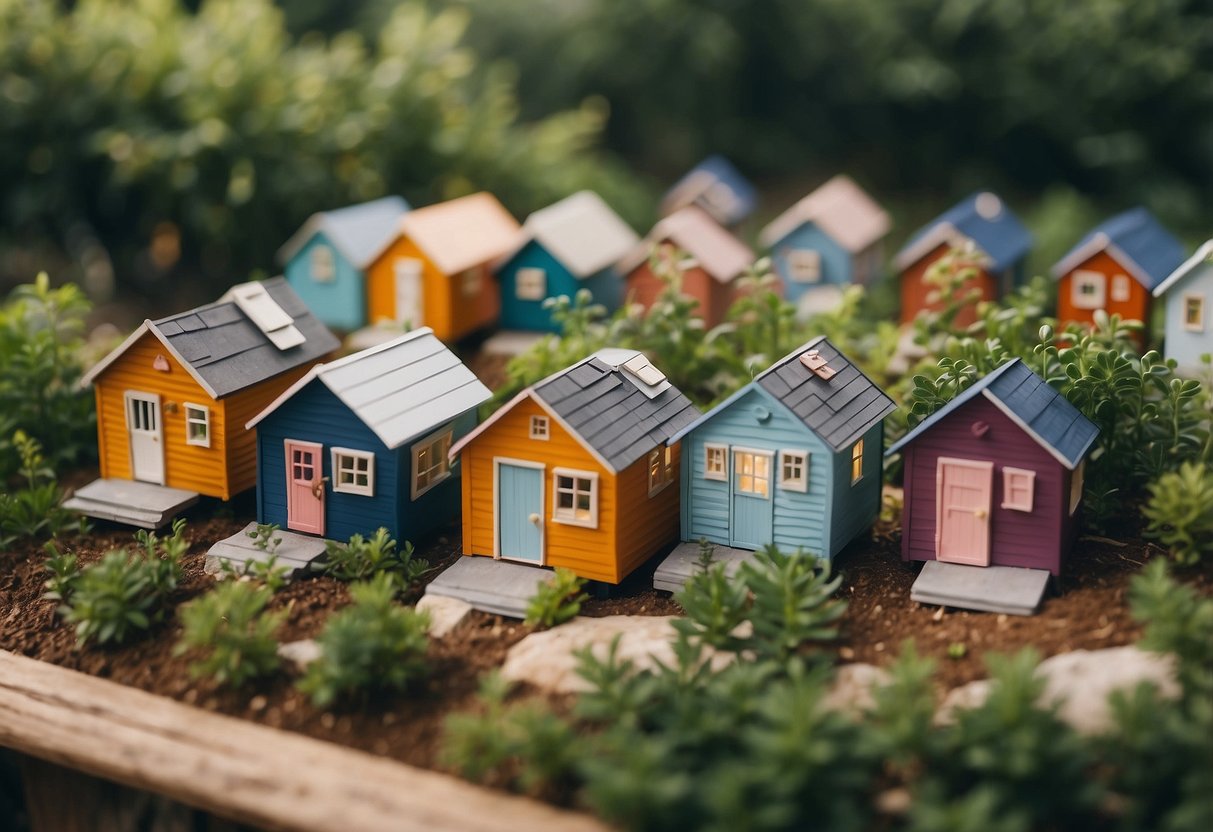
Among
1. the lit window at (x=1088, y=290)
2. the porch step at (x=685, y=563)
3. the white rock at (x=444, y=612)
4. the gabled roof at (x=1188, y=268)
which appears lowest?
the white rock at (x=444, y=612)

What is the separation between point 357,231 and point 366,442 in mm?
4447

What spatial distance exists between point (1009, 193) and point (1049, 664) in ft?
38.8

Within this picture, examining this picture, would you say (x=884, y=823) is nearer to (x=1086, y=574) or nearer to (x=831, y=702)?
(x=831, y=702)

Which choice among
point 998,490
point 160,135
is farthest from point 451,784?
point 160,135

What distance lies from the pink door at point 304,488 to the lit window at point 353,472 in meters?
0.11

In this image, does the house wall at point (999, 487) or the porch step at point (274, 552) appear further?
the porch step at point (274, 552)

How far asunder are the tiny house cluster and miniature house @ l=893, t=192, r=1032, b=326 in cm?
104

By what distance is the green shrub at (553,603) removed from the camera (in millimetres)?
8961

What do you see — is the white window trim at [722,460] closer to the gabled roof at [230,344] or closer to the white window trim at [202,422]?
the gabled roof at [230,344]

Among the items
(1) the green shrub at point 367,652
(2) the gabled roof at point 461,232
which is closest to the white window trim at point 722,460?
(1) the green shrub at point 367,652

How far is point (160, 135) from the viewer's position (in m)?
15.1

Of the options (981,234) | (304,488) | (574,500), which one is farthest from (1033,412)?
(304,488)

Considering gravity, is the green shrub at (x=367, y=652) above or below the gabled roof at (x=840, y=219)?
below

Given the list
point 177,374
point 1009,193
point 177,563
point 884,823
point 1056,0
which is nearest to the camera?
point 884,823
